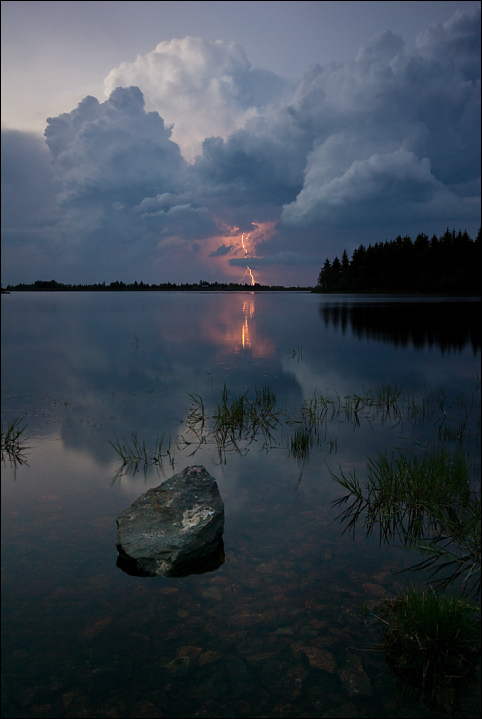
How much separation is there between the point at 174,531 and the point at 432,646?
12.8 feet

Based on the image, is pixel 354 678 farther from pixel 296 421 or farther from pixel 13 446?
Result: pixel 13 446

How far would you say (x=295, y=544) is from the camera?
6.96 m

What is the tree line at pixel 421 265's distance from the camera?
12050cm

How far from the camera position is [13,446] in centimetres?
1145

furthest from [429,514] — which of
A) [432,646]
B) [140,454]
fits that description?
[140,454]

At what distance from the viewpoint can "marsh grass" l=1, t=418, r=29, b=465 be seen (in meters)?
10.8

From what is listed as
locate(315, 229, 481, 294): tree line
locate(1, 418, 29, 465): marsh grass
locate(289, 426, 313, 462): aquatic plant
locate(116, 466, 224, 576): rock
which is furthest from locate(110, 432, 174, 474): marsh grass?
locate(315, 229, 481, 294): tree line

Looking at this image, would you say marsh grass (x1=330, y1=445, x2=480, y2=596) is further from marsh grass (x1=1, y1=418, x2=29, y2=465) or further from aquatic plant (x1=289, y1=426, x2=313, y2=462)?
marsh grass (x1=1, y1=418, x2=29, y2=465)

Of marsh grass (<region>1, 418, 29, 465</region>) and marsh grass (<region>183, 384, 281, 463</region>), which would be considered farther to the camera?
marsh grass (<region>183, 384, 281, 463</region>)

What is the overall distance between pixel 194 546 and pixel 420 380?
17670mm

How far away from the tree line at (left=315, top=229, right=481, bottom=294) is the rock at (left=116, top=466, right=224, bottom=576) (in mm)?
133142

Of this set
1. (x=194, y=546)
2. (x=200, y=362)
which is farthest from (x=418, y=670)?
(x=200, y=362)

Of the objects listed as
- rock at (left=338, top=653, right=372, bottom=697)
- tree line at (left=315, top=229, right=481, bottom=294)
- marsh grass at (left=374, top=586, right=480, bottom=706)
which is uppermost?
tree line at (left=315, top=229, right=481, bottom=294)

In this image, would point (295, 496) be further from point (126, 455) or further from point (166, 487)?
point (126, 455)
